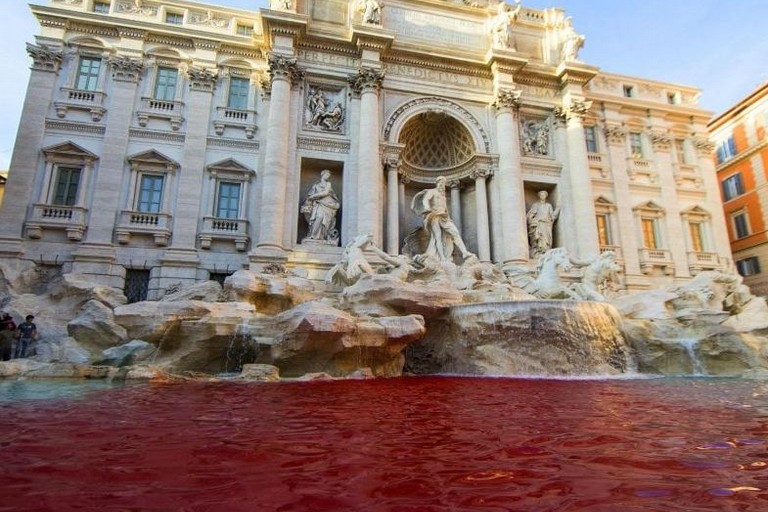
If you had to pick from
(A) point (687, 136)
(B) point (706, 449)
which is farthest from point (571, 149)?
(B) point (706, 449)

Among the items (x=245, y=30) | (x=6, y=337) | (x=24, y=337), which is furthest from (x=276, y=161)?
(x=6, y=337)

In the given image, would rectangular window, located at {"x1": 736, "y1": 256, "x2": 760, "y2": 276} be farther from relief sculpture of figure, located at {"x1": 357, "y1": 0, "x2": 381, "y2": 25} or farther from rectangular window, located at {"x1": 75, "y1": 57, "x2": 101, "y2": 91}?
rectangular window, located at {"x1": 75, "y1": 57, "x2": 101, "y2": 91}

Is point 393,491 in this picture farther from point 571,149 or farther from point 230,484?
point 571,149

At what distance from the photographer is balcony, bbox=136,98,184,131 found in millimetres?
15406

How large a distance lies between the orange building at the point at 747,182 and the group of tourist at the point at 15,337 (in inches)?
1186

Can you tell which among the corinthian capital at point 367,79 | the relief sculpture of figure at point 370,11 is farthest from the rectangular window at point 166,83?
the relief sculpture of figure at point 370,11

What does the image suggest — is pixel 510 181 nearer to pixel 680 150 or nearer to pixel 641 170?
pixel 641 170

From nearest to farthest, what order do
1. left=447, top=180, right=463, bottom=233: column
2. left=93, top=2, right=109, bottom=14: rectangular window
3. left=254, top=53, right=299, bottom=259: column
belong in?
left=254, top=53, right=299, bottom=259: column → left=93, top=2, right=109, bottom=14: rectangular window → left=447, top=180, right=463, bottom=233: column

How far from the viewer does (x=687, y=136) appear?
2156 centimetres

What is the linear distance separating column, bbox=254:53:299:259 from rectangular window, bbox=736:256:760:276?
80.8ft

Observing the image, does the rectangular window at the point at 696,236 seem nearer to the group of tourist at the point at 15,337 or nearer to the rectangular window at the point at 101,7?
the group of tourist at the point at 15,337

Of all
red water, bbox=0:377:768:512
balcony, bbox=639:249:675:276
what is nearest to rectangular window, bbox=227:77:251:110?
red water, bbox=0:377:768:512

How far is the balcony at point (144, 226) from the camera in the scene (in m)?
14.2

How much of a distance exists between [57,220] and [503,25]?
60.7 feet
